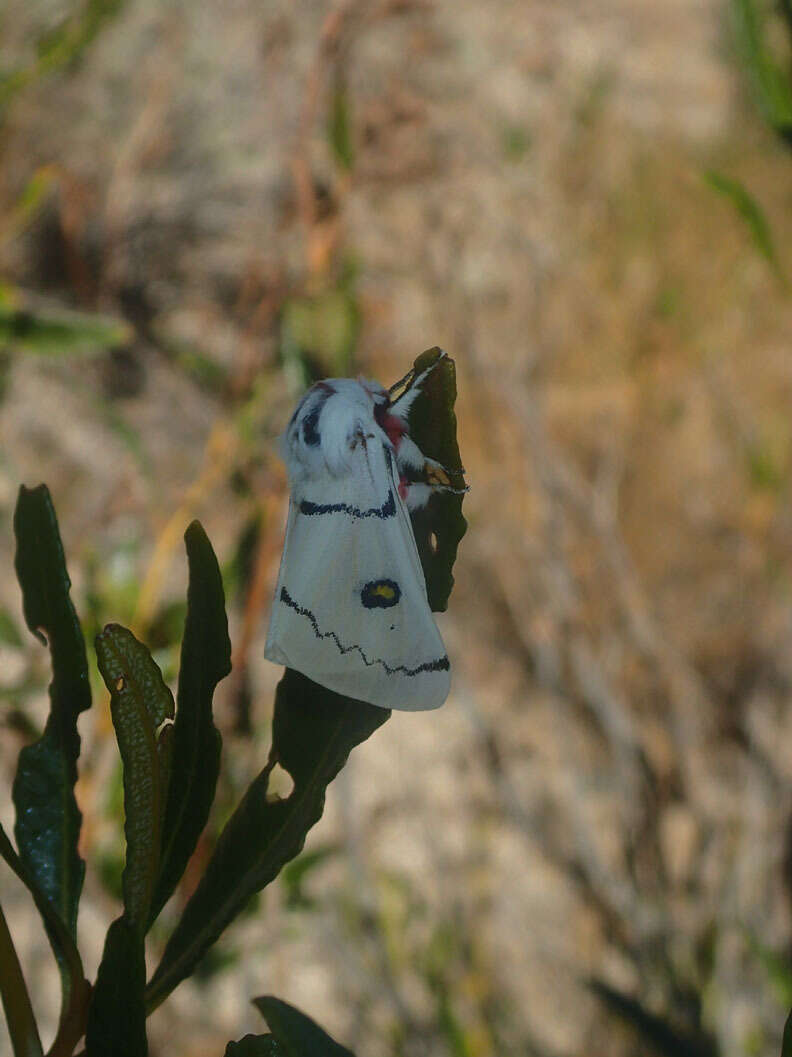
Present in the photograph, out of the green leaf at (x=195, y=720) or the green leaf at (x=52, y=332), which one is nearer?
the green leaf at (x=195, y=720)

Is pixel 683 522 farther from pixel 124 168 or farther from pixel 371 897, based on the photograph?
pixel 124 168

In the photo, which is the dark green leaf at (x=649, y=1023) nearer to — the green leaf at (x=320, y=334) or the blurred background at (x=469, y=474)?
the blurred background at (x=469, y=474)

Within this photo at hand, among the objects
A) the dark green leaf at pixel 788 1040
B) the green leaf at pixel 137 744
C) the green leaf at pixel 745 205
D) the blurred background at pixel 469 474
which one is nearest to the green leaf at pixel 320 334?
the blurred background at pixel 469 474

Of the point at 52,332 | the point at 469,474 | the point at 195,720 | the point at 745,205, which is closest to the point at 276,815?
the point at 195,720

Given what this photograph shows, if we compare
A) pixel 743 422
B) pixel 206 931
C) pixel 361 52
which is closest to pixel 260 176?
pixel 361 52

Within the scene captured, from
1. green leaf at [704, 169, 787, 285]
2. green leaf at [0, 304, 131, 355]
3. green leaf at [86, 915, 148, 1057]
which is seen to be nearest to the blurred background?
green leaf at [0, 304, 131, 355]

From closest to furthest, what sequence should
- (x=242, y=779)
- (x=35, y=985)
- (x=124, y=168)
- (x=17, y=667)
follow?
1. (x=242, y=779)
2. (x=35, y=985)
3. (x=17, y=667)
4. (x=124, y=168)
